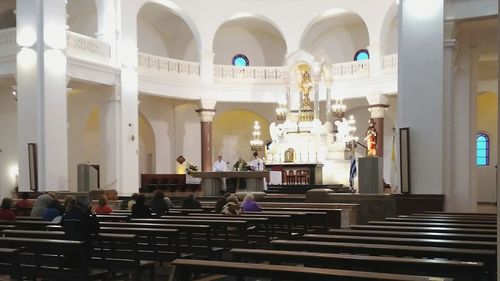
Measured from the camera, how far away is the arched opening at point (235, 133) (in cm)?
2888

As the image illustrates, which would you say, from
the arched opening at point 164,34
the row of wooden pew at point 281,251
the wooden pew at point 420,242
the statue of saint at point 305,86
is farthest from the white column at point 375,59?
the wooden pew at point 420,242

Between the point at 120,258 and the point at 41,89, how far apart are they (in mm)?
10641

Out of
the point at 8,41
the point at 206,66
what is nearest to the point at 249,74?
the point at 206,66

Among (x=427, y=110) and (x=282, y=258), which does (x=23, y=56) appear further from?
(x=282, y=258)

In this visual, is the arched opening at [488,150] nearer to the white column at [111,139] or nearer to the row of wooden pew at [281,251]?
the white column at [111,139]

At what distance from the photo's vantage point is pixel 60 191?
16.5 m

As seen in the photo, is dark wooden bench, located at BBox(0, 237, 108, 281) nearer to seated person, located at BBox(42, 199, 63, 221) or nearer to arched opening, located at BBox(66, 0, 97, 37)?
seated person, located at BBox(42, 199, 63, 221)

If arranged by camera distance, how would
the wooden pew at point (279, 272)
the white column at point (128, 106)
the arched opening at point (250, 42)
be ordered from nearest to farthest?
the wooden pew at point (279, 272) → the white column at point (128, 106) → the arched opening at point (250, 42)

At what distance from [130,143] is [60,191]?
4.40m

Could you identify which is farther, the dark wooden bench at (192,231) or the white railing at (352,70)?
the white railing at (352,70)

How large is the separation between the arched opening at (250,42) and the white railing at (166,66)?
394 centimetres

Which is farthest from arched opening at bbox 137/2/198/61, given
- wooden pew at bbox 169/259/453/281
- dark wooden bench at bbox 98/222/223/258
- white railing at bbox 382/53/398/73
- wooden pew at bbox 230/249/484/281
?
wooden pew at bbox 169/259/453/281

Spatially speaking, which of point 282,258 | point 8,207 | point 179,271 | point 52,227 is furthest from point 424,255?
point 8,207

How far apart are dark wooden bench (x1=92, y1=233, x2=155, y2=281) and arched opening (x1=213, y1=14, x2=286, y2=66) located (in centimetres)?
2171
